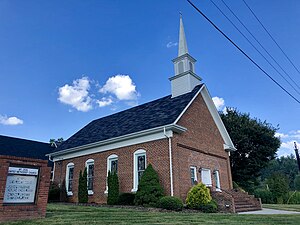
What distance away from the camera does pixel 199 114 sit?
17.2m

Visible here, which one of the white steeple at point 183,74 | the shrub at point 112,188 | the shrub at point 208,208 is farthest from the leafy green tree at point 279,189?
the shrub at point 112,188

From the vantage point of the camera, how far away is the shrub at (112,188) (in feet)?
49.3

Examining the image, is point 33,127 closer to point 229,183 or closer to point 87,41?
point 87,41

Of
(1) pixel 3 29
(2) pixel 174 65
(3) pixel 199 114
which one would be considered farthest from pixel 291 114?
(1) pixel 3 29

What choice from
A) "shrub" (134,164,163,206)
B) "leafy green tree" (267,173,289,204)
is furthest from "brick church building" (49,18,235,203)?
"leafy green tree" (267,173,289,204)

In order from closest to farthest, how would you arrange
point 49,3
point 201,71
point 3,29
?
point 49,3 → point 3,29 → point 201,71

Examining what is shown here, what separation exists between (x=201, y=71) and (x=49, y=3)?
12138 mm

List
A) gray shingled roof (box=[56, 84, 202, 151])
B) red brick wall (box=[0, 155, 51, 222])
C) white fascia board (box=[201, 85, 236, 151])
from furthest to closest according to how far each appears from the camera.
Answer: white fascia board (box=[201, 85, 236, 151])
gray shingled roof (box=[56, 84, 202, 151])
red brick wall (box=[0, 155, 51, 222])

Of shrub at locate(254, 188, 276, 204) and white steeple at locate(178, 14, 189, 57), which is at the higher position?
white steeple at locate(178, 14, 189, 57)

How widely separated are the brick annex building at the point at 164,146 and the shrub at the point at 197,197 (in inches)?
27.0

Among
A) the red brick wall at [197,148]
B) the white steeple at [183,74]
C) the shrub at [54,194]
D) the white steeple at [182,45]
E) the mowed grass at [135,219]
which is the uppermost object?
the white steeple at [182,45]

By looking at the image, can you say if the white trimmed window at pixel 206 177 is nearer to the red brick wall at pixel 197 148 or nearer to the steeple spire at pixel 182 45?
the red brick wall at pixel 197 148

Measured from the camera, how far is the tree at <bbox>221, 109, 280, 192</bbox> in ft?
86.5

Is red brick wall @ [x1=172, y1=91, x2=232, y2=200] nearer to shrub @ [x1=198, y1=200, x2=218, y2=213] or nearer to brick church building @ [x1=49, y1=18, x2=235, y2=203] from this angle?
brick church building @ [x1=49, y1=18, x2=235, y2=203]
